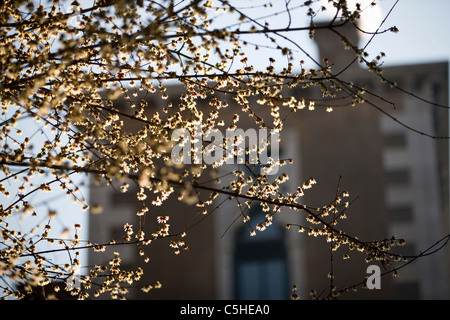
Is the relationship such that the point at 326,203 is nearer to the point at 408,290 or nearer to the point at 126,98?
the point at 408,290

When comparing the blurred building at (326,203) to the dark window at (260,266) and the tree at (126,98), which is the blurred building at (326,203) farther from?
the tree at (126,98)

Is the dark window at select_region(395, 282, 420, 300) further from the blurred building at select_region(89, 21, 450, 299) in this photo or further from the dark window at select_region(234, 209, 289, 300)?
the dark window at select_region(234, 209, 289, 300)

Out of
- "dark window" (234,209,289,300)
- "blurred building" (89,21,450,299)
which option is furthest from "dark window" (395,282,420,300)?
"dark window" (234,209,289,300)

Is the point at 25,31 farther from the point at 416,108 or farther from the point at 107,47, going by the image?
the point at 416,108

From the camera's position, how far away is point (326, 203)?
30469mm

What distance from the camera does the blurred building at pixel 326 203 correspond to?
3088 cm

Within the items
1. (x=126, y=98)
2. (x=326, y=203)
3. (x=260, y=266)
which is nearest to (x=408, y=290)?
(x=326, y=203)

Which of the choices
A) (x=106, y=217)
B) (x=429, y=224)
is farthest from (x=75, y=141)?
(x=429, y=224)

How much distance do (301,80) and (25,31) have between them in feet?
11.8

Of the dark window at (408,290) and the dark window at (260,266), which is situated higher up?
the dark window at (260,266)

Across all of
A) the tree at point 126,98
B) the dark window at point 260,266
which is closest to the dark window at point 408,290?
the dark window at point 260,266

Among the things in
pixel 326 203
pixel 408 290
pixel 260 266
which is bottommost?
pixel 408 290

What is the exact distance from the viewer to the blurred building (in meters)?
30.9

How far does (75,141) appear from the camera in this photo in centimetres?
664
